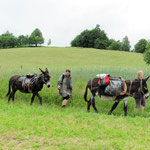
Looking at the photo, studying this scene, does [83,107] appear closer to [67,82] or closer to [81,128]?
[67,82]

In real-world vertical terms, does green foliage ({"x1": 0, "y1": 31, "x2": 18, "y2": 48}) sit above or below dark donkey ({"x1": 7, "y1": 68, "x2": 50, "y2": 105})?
above

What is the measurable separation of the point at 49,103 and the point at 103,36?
2995 inches

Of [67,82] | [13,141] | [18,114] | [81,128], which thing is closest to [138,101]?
[67,82]

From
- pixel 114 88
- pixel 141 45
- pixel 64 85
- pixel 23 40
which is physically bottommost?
pixel 64 85

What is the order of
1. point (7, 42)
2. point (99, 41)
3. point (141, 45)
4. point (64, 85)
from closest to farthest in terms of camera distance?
point (64, 85), point (141, 45), point (99, 41), point (7, 42)

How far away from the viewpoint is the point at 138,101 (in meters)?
7.82

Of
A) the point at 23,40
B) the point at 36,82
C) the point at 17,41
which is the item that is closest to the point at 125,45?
the point at 23,40

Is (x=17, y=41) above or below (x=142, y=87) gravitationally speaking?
above

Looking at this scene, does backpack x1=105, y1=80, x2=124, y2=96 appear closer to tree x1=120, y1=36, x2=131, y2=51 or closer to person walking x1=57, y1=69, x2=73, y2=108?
person walking x1=57, y1=69, x2=73, y2=108

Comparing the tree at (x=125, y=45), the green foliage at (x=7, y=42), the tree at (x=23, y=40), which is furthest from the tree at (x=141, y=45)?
the green foliage at (x=7, y=42)

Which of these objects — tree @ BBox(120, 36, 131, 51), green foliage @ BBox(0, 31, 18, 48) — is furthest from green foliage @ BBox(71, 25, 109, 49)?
green foliage @ BBox(0, 31, 18, 48)

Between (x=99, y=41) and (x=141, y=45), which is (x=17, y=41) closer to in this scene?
(x=99, y=41)

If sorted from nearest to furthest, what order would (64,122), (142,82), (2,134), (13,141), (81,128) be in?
(13,141), (2,134), (81,128), (64,122), (142,82)

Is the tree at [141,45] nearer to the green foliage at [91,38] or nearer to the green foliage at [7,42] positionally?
the green foliage at [91,38]
